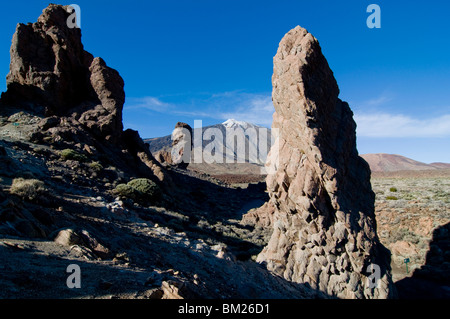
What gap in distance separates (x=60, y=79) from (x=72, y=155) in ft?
34.2

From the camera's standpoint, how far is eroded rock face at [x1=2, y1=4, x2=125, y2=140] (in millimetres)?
23734

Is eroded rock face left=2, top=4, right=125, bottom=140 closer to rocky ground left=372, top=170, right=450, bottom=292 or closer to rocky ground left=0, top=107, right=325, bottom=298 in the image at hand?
rocky ground left=0, top=107, right=325, bottom=298

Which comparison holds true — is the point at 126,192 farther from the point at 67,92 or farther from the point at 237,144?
the point at 237,144

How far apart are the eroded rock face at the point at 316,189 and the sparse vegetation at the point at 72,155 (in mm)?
14572

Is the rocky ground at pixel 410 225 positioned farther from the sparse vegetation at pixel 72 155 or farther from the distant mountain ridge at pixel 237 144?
the distant mountain ridge at pixel 237 144

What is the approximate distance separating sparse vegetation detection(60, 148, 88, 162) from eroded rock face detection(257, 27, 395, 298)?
14.6 meters

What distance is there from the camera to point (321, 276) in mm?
11172

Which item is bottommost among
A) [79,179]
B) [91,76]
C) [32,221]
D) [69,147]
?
[32,221]

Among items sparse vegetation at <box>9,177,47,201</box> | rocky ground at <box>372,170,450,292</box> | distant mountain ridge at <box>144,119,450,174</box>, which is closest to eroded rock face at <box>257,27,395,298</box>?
rocky ground at <box>372,170,450,292</box>

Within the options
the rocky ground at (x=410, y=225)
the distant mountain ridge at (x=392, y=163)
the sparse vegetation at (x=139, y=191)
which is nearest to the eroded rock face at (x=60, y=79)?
the sparse vegetation at (x=139, y=191)

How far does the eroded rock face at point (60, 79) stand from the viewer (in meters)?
23.7
